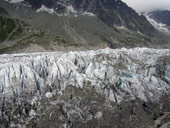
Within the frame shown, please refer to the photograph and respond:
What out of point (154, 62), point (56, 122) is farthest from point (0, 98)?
point (154, 62)

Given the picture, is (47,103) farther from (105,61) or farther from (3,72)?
(105,61)

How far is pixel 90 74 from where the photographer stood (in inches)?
1537

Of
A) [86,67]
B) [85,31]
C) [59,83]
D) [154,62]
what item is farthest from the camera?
[85,31]

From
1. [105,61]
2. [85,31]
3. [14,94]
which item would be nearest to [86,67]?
[105,61]

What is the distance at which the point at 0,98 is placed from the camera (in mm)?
32188

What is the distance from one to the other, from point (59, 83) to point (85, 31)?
149m

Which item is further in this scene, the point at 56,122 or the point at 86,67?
the point at 86,67

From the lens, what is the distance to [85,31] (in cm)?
18212

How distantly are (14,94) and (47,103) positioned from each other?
5.44 metres

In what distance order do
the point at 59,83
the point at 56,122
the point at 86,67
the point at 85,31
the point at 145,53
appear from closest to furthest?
the point at 56,122 < the point at 59,83 < the point at 86,67 < the point at 145,53 < the point at 85,31

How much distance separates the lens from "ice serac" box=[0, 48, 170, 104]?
114ft

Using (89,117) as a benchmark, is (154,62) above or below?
above

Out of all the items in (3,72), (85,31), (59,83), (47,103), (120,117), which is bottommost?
(120,117)

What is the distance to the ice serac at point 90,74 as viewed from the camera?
34.8 meters
